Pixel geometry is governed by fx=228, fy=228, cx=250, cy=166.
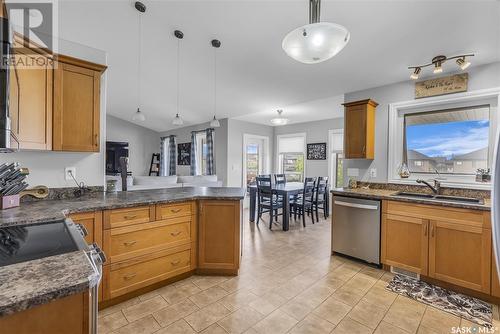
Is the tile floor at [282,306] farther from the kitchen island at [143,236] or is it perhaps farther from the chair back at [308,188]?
the chair back at [308,188]

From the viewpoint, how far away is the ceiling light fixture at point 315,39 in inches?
48.3

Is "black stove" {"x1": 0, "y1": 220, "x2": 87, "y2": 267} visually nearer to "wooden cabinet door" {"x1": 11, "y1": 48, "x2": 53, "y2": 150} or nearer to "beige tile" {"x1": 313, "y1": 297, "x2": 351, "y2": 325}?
"wooden cabinet door" {"x1": 11, "y1": 48, "x2": 53, "y2": 150}

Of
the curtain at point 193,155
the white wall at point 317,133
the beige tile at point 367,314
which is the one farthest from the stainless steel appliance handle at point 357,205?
the curtain at point 193,155

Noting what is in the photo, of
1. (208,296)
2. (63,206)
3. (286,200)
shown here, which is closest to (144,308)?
(208,296)

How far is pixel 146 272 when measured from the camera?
212cm

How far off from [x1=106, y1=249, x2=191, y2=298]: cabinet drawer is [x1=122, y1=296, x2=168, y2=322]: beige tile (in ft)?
0.48

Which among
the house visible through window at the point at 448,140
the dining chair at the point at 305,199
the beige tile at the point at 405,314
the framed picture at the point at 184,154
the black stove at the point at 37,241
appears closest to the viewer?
the black stove at the point at 37,241

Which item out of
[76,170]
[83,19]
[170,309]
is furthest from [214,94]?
[170,309]

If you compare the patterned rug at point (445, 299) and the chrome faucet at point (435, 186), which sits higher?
the chrome faucet at point (435, 186)

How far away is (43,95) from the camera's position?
6.08ft

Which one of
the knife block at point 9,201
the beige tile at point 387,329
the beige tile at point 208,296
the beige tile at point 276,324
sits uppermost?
the knife block at point 9,201

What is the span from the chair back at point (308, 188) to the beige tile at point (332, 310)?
252 cm

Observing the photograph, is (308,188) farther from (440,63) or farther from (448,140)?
(440,63)

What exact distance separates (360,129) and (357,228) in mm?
1332
